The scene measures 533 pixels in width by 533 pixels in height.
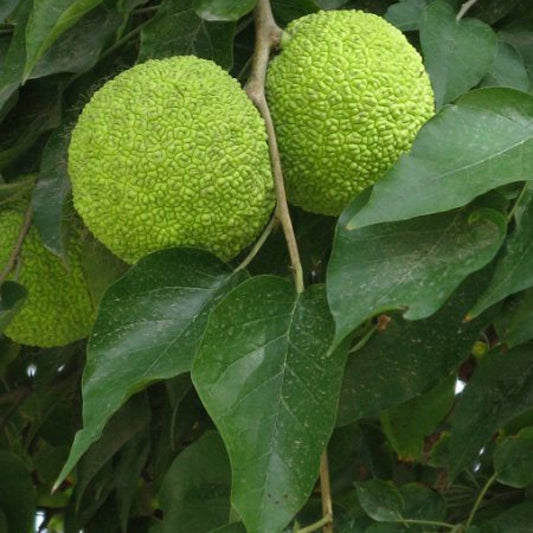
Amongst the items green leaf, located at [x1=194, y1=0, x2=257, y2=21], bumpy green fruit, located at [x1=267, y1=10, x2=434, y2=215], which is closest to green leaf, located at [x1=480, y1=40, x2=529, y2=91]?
bumpy green fruit, located at [x1=267, y1=10, x2=434, y2=215]

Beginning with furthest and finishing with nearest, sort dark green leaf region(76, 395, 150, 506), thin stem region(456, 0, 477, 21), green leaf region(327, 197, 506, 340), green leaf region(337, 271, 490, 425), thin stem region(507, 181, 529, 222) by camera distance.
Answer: dark green leaf region(76, 395, 150, 506) < thin stem region(456, 0, 477, 21) < green leaf region(337, 271, 490, 425) < thin stem region(507, 181, 529, 222) < green leaf region(327, 197, 506, 340)

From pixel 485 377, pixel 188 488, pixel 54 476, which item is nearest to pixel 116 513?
pixel 54 476

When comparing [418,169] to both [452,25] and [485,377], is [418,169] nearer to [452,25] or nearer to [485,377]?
[452,25]

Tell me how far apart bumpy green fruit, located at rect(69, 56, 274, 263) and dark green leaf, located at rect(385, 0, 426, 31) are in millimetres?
260

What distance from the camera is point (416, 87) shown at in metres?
1.17

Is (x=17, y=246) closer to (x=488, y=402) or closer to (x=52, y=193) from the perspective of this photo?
(x=52, y=193)

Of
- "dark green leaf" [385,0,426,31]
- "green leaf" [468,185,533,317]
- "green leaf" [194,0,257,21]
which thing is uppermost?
"green leaf" [194,0,257,21]

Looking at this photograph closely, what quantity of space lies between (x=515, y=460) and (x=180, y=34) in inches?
23.8

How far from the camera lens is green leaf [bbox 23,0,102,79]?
120 cm

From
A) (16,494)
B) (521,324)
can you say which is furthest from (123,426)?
(521,324)

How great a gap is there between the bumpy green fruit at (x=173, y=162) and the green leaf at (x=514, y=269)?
0.72 feet

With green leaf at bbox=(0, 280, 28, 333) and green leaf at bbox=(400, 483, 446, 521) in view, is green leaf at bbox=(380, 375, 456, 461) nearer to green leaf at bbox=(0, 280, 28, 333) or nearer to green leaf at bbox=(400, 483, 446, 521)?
green leaf at bbox=(400, 483, 446, 521)

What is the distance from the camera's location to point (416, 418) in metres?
1.75

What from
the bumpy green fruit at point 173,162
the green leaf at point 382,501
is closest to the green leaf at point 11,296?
the bumpy green fruit at point 173,162
